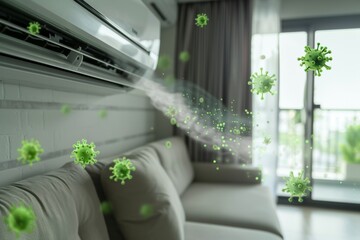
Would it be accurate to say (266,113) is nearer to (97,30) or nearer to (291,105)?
(291,105)

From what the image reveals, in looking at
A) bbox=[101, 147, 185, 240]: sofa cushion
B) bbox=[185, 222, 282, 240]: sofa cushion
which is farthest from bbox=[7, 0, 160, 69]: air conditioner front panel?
bbox=[185, 222, 282, 240]: sofa cushion

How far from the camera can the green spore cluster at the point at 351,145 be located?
1.49 feet

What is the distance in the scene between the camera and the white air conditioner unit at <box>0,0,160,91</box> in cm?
43

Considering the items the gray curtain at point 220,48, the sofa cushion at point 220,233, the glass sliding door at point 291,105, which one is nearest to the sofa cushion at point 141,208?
the sofa cushion at point 220,233

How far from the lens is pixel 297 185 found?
0.46 metres

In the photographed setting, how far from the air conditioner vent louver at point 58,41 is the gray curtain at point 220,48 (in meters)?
0.16

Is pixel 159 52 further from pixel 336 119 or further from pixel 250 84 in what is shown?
pixel 336 119

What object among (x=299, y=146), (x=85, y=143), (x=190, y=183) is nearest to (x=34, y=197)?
(x=85, y=143)

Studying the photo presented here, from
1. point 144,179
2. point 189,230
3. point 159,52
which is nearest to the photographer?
point 159,52

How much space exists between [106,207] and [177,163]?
0.60 meters

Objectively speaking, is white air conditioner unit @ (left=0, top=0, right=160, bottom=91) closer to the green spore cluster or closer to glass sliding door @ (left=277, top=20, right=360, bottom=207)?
glass sliding door @ (left=277, top=20, right=360, bottom=207)

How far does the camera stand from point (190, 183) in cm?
148

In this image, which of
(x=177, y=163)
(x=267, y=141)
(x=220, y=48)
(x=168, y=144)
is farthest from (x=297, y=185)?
(x=177, y=163)

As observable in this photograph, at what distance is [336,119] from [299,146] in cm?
9
